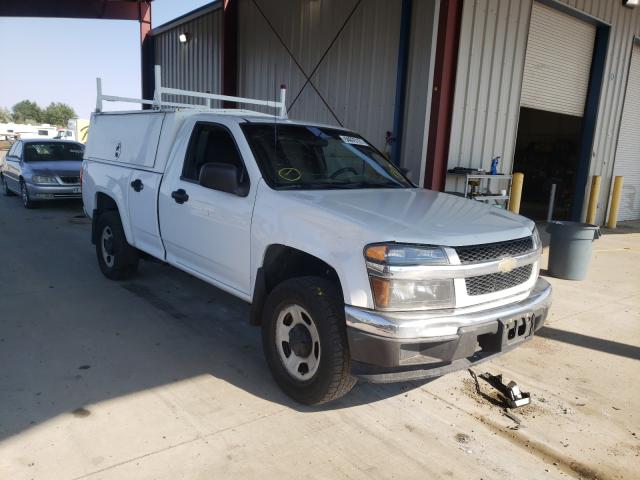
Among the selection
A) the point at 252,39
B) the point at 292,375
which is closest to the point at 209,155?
the point at 292,375

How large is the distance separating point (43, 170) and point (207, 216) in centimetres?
917

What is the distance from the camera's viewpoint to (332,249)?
3.15 meters

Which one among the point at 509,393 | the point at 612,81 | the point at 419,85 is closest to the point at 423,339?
the point at 509,393

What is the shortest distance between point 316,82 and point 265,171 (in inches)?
308

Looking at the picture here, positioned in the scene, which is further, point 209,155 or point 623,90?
point 623,90

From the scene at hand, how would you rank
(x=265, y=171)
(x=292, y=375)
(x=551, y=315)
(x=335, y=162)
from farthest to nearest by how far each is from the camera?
(x=551, y=315) < (x=335, y=162) < (x=265, y=171) < (x=292, y=375)

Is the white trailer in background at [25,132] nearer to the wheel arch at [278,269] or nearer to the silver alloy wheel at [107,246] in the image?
the silver alloy wheel at [107,246]

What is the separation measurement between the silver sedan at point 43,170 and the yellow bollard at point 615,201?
13223 millimetres

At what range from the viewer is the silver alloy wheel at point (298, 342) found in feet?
11.0

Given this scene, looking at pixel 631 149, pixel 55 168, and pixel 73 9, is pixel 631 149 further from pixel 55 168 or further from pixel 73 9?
pixel 73 9

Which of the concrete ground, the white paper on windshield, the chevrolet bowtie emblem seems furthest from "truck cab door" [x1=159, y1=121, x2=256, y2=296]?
the chevrolet bowtie emblem

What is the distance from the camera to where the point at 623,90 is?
1288 cm

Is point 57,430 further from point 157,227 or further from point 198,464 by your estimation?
point 157,227

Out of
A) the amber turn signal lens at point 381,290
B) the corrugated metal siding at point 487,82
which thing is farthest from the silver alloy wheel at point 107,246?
the corrugated metal siding at point 487,82
